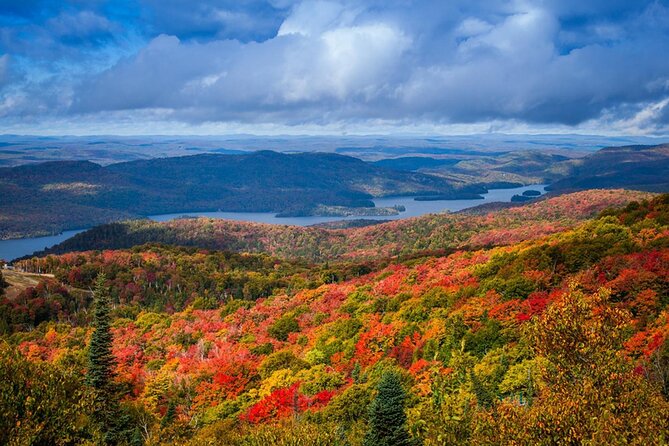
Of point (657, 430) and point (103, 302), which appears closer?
point (657, 430)

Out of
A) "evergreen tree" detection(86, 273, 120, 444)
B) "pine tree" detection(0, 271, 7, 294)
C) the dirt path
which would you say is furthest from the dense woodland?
the dirt path

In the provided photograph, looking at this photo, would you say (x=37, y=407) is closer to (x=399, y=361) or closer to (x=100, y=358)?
(x=100, y=358)

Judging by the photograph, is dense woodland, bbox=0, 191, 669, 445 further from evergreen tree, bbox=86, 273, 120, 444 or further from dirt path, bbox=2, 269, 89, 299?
dirt path, bbox=2, 269, 89, 299

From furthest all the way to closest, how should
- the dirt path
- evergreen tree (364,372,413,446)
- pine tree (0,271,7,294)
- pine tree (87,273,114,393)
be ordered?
the dirt path
pine tree (0,271,7,294)
pine tree (87,273,114,393)
evergreen tree (364,372,413,446)

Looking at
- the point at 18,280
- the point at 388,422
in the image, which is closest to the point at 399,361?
the point at 388,422

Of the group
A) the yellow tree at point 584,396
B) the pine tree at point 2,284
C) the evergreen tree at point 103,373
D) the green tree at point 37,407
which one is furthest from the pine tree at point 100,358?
the pine tree at point 2,284

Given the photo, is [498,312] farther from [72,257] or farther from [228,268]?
[72,257]

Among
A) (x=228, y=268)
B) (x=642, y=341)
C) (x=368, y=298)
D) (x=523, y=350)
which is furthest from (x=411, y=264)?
(x=228, y=268)

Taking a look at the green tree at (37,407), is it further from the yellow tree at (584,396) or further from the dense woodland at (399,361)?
the yellow tree at (584,396)
